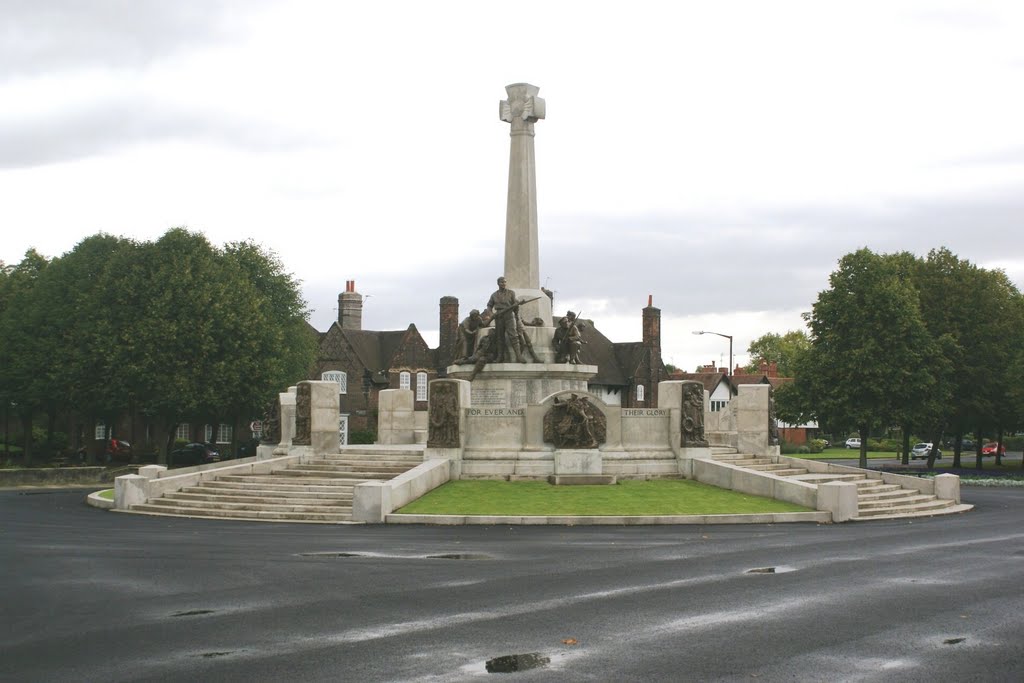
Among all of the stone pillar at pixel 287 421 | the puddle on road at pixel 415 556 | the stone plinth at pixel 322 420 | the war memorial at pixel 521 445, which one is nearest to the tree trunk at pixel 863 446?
the war memorial at pixel 521 445

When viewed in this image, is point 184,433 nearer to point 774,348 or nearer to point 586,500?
point 586,500

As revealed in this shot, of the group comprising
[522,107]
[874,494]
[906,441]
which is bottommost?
[874,494]

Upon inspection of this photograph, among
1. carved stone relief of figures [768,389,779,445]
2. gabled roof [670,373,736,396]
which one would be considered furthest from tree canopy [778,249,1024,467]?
gabled roof [670,373,736,396]

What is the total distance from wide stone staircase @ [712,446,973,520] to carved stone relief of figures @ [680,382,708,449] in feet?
4.88

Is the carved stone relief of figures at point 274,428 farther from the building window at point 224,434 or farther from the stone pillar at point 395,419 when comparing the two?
the building window at point 224,434

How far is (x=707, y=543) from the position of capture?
19.2m

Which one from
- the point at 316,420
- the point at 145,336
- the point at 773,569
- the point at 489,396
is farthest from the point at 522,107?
the point at 145,336

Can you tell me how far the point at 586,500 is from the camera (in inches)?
973

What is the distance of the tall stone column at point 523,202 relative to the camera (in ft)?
109

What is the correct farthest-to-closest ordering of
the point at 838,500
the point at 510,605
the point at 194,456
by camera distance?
1. the point at 194,456
2. the point at 838,500
3. the point at 510,605

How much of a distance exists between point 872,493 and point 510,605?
17.8m

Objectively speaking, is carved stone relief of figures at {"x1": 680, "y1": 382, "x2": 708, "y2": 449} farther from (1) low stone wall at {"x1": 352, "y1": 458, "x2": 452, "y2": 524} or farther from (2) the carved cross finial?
(2) the carved cross finial

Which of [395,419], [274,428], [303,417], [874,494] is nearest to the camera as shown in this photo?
[874,494]

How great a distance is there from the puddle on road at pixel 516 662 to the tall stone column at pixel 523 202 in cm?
2273
